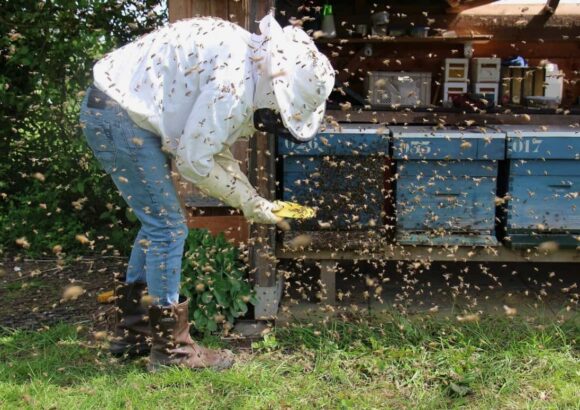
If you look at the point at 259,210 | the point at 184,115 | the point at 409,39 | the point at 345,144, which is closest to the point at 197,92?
the point at 184,115

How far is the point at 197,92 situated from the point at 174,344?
3.50ft

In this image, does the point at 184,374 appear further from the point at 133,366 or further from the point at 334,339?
the point at 334,339

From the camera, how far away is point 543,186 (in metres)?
3.29

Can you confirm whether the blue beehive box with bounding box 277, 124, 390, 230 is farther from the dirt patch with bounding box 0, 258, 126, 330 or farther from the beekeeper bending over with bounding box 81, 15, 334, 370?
the dirt patch with bounding box 0, 258, 126, 330

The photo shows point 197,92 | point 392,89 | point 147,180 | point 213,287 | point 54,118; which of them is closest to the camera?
point 197,92

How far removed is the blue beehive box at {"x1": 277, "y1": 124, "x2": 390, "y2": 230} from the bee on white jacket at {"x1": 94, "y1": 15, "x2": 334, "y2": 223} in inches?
27.2

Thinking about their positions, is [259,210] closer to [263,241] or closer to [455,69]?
[263,241]

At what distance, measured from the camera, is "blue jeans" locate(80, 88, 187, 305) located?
8.53 feet

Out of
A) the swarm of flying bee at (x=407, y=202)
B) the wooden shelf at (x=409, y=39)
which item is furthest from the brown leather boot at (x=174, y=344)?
the wooden shelf at (x=409, y=39)

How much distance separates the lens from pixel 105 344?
3072mm

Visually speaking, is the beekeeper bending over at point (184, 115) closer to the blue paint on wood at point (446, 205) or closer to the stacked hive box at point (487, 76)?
the blue paint on wood at point (446, 205)

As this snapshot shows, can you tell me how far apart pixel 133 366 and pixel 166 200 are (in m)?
0.78

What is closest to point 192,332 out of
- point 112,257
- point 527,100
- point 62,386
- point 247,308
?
point 247,308

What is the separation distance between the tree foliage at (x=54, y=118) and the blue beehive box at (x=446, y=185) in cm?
206
